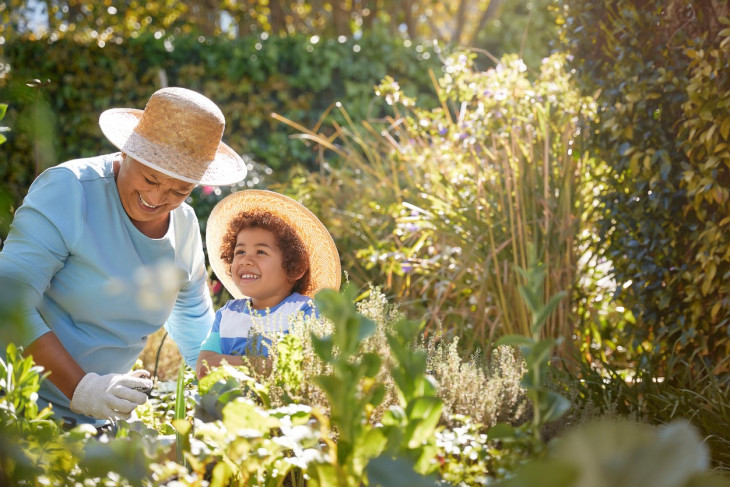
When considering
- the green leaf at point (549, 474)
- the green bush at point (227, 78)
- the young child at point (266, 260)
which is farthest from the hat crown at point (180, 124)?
the green bush at point (227, 78)

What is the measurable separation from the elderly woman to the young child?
35cm

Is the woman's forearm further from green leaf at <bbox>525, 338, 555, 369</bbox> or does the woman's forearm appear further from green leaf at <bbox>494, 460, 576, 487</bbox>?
green leaf at <bbox>494, 460, 576, 487</bbox>

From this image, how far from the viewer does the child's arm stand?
8.52 ft

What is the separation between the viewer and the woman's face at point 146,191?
236 centimetres

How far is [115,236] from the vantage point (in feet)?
7.98

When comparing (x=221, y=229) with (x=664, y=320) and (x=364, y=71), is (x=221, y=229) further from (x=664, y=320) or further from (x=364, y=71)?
(x=364, y=71)

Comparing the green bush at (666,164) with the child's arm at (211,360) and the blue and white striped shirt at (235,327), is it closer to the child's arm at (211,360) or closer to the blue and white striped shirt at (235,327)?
the blue and white striped shirt at (235,327)

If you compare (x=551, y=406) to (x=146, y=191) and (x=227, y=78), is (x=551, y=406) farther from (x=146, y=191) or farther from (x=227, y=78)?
(x=227, y=78)

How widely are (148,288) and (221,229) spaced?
0.69m

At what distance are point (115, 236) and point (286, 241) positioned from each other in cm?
74

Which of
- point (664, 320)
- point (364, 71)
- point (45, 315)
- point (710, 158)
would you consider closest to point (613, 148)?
point (710, 158)

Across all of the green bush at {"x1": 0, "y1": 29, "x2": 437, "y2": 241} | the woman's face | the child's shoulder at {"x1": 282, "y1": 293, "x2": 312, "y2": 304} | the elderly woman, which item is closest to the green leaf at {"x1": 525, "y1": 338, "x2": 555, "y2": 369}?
the elderly woman

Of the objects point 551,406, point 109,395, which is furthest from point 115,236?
point 551,406

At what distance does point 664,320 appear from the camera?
316 centimetres
